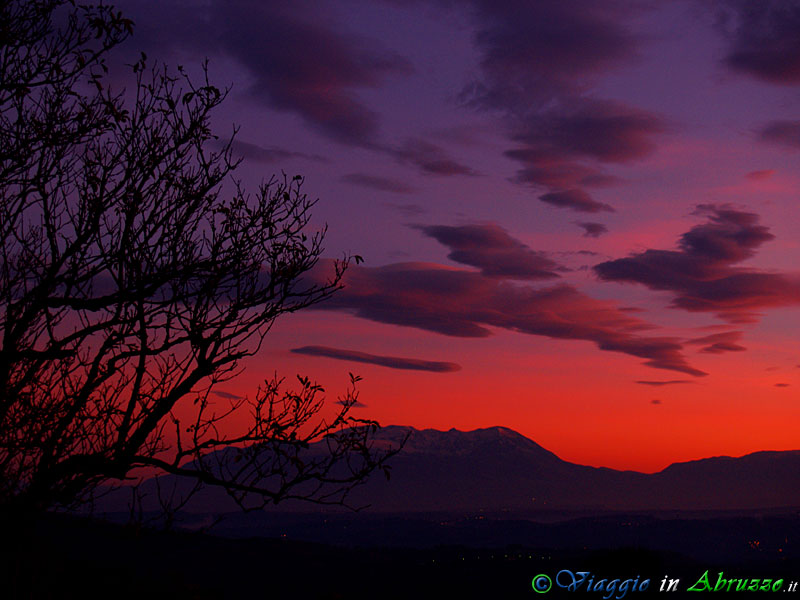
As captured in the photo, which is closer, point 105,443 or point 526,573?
point 105,443

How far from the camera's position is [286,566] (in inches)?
4771

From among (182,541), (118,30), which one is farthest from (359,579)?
(118,30)

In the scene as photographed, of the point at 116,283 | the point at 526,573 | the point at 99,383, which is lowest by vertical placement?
the point at 526,573

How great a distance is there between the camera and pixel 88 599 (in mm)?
15938

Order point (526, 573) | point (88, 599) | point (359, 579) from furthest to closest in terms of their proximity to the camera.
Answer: point (526, 573) < point (359, 579) < point (88, 599)

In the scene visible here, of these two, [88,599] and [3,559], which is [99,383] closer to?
[3,559]

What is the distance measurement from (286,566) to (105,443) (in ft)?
382

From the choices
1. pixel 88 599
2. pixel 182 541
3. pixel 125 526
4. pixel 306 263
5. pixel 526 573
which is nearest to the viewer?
pixel 125 526

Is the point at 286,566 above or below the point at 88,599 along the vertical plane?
below

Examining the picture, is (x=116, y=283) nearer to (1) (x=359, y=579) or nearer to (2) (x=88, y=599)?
(2) (x=88, y=599)

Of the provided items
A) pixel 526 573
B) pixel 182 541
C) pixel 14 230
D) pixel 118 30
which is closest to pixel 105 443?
pixel 14 230

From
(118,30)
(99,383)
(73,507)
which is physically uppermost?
(118,30)

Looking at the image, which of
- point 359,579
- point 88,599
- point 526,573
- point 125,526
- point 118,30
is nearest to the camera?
point 125,526

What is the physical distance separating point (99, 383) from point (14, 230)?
3.11 meters
